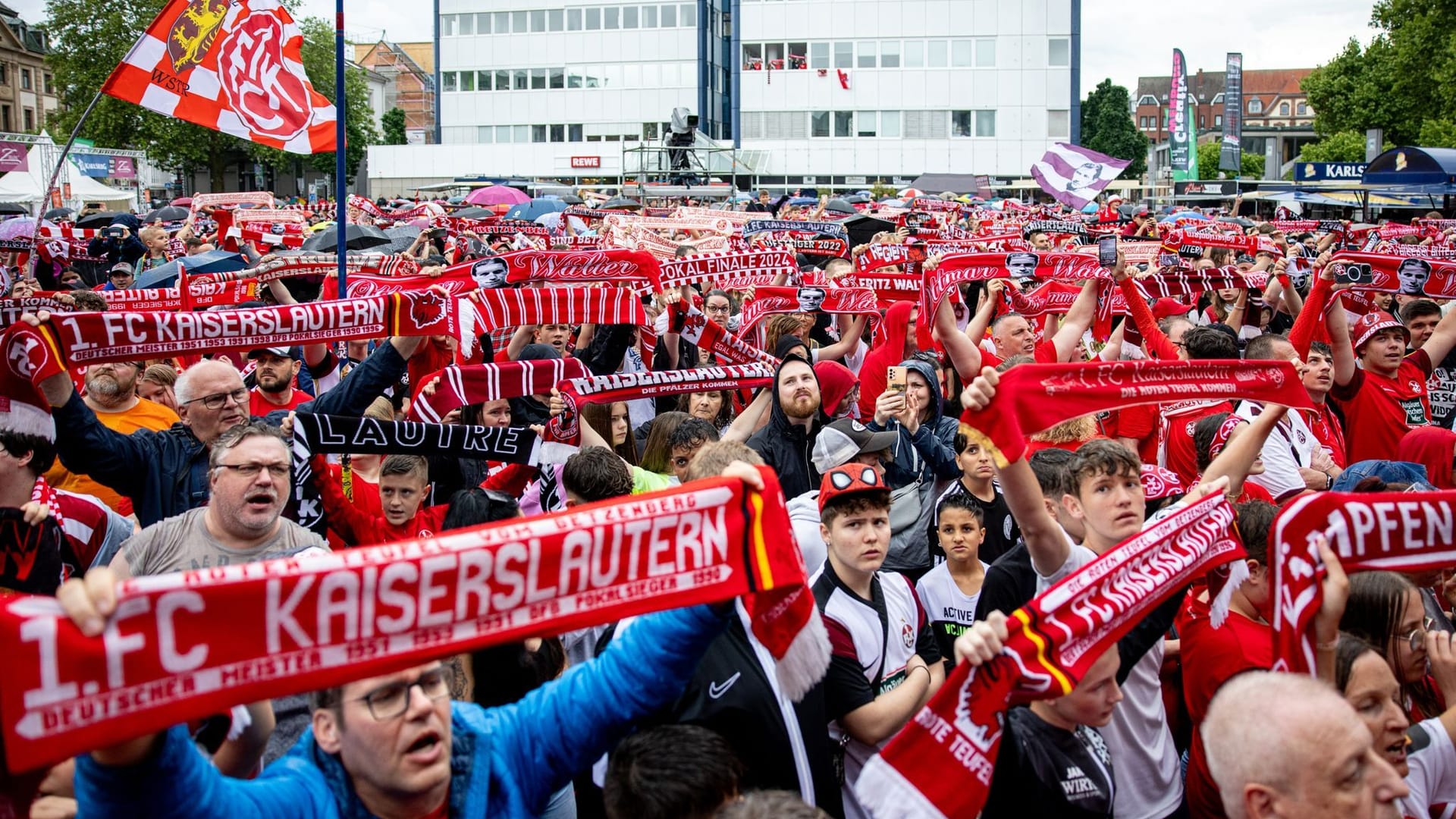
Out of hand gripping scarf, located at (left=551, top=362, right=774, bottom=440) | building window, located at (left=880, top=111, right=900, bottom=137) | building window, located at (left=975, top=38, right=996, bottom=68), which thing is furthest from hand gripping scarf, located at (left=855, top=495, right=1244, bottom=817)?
building window, located at (left=975, top=38, right=996, bottom=68)

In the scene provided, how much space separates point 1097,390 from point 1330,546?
0.91 metres

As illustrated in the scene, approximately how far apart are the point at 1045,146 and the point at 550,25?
2645 centimetres

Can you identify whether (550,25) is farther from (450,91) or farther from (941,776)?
(941,776)

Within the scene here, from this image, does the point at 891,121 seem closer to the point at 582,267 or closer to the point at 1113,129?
the point at 1113,129

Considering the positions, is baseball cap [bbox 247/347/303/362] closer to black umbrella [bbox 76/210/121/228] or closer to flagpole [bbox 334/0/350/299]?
flagpole [bbox 334/0/350/299]

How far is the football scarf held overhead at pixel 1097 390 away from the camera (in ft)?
11.5

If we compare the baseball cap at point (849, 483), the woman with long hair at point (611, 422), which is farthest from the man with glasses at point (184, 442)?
the baseball cap at point (849, 483)

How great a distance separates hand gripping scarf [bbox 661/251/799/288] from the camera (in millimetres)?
9016

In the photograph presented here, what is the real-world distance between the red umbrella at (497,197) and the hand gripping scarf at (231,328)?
26.1 meters

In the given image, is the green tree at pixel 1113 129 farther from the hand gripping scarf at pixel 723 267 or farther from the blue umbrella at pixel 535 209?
the hand gripping scarf at pixel 723 267

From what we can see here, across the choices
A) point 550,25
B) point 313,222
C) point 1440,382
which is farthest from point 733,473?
point 550,25

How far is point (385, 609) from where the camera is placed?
2316mm

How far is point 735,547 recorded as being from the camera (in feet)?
8.96

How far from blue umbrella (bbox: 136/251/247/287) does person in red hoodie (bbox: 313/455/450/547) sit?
7.01m
